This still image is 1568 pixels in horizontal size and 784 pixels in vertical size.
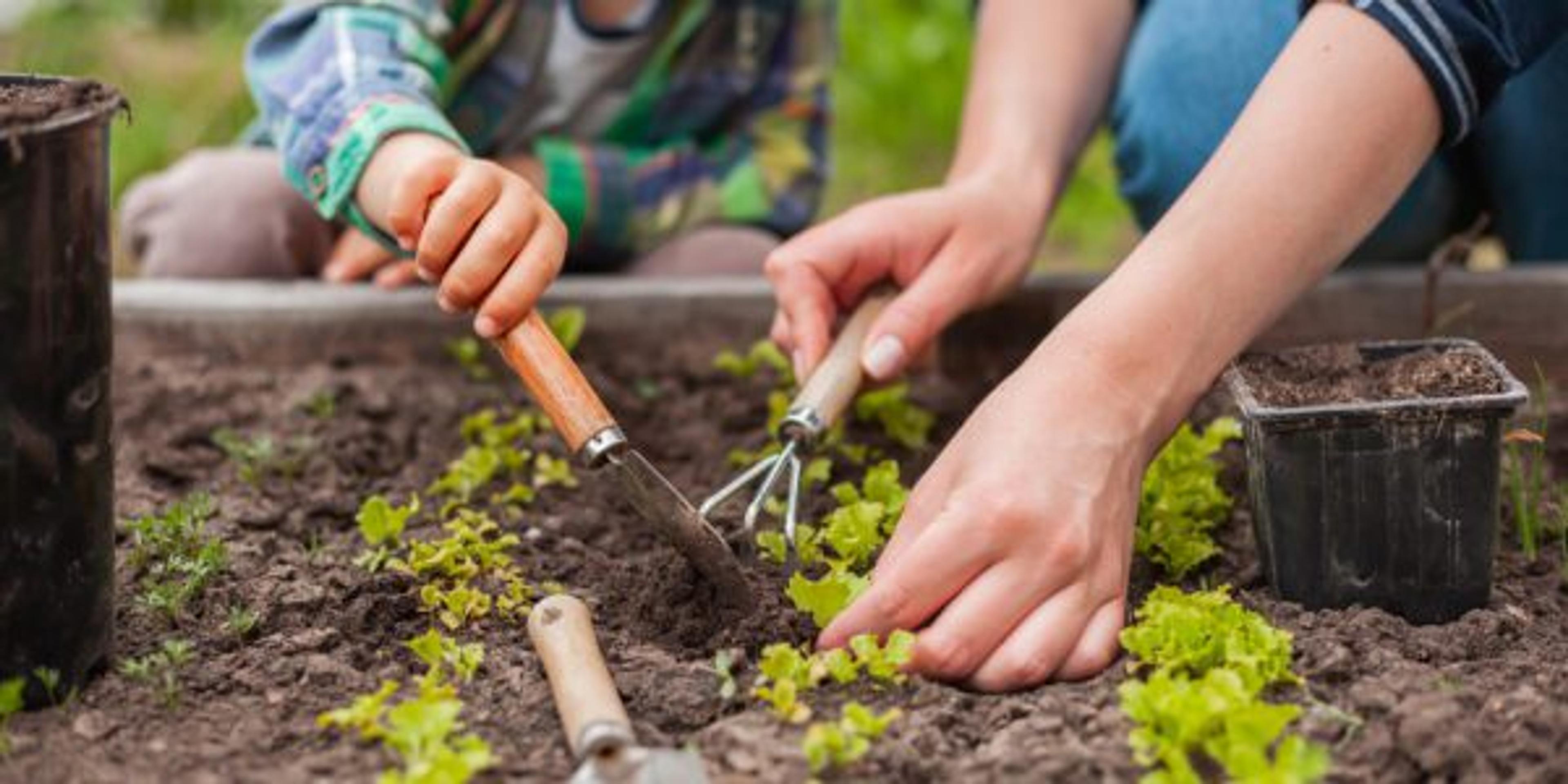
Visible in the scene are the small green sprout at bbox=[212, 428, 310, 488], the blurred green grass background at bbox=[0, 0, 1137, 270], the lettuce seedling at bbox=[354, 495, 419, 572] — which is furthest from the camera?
the blurred green grass background at bbox=[0, 0, 1137, 270]

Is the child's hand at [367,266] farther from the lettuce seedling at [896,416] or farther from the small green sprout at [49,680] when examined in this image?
the small green sprout at [49,680]

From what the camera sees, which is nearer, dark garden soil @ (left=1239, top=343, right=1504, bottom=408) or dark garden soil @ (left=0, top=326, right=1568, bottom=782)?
dark garden soil @ (left=0, top=326, right=1568, bottom=782)

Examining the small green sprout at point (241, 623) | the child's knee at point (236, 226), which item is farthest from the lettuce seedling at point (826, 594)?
the child's knee at point (236, 226)

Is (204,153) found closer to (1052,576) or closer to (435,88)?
(435,88)

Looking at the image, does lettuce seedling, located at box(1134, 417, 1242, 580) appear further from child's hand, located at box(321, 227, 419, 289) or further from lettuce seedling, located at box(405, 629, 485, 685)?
child's hand, located at box(321, 227, 419, 289)

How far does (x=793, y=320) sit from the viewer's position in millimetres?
2375

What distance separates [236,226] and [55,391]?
1464mm

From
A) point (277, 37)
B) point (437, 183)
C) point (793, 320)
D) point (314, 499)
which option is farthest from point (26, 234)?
point (277, 37)

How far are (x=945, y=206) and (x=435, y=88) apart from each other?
0.69 metres

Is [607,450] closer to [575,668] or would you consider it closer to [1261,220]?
[575,668]

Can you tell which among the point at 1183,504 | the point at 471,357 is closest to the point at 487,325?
the point at 1183,504

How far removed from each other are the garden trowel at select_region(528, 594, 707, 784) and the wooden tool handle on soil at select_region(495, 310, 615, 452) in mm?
164

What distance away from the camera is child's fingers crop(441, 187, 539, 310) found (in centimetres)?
193

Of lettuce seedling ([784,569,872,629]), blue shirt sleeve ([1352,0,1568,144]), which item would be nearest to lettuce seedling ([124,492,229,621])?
lettuce seedling ([784,569,872,629])
